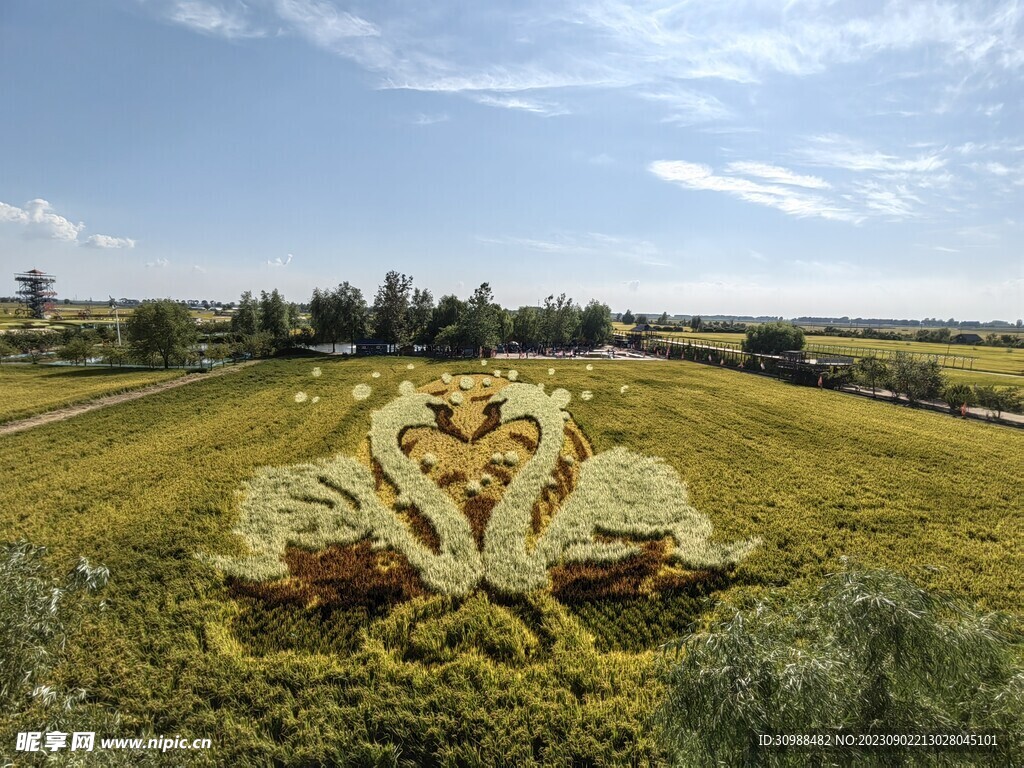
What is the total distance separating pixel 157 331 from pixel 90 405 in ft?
94.4

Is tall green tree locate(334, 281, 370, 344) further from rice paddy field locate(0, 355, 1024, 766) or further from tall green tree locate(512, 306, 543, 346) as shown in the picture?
rice paddy field locate(0, 355, 1024, 766)

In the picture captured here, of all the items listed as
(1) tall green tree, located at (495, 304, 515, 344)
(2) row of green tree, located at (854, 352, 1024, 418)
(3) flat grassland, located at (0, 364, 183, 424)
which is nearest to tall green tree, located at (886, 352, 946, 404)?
(2) row of green tree, located at (854, 352, 1024, 418)

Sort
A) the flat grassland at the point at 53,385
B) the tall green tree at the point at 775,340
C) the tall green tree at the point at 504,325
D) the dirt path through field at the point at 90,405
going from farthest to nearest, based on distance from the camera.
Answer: the tall green tree at the point at 775,340, the tall green tree at the point at 504,325, the flat grassland at the point at 53,385, the dirt path through field at the point at 90,405

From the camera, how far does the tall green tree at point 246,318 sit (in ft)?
261

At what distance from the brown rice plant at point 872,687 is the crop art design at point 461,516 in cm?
800

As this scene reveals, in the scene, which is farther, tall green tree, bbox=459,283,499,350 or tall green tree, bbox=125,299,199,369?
tall green tree, bbox=459,283,499,350

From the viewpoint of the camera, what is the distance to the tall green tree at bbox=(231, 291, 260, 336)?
7950cm

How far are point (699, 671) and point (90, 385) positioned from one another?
181 ft

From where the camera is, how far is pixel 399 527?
1427 cm

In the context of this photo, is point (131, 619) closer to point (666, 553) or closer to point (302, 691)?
point (302, 691)

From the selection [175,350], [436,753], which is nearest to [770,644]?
[436,753]

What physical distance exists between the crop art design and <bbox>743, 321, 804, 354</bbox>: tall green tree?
90.0 m

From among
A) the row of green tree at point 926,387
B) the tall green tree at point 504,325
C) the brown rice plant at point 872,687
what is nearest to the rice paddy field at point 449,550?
the brown rice plant at point 872,687

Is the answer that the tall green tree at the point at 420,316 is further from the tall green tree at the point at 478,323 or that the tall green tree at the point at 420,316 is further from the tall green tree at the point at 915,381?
the tall green tree at the point at 915,381
